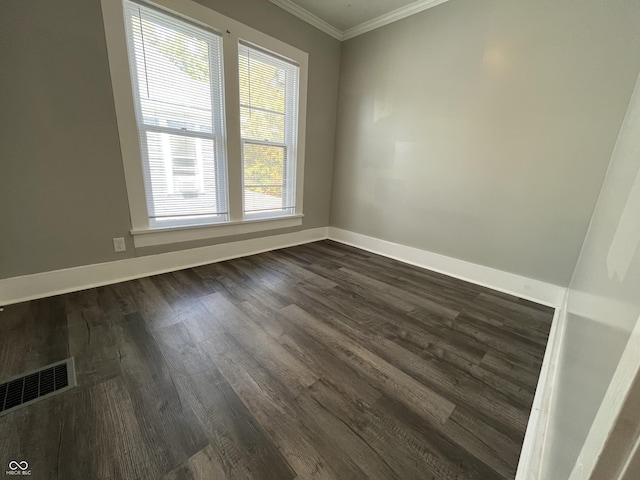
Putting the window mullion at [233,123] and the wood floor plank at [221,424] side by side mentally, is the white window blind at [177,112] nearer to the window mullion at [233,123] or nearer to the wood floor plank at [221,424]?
the window mullion at [233,123]

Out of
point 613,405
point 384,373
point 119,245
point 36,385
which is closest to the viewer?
point 613,405

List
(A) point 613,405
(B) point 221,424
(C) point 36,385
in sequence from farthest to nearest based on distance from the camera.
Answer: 1. (C) point 36,385
2. (B) point 221,424
3. (A) point 613,405

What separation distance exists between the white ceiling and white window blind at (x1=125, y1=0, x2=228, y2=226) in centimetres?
114

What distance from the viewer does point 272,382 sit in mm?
1277

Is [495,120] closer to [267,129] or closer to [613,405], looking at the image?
[267,129]

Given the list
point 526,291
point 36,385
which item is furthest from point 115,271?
point 526,291

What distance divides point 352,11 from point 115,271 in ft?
12.2

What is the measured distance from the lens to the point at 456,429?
109cm

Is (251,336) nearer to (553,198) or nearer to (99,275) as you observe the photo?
(99,275)

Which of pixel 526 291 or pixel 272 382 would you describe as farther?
pixel 526 291

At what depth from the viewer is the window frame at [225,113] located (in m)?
1.94

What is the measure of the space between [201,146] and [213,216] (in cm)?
74

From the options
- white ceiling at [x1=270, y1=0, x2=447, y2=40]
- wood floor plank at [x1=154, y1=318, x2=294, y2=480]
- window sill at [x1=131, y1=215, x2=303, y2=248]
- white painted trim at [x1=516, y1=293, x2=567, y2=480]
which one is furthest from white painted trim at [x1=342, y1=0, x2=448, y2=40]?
wood floor plank at [x1=154, y1=318, x2=294, y2=480]

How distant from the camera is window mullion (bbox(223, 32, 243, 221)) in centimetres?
245
